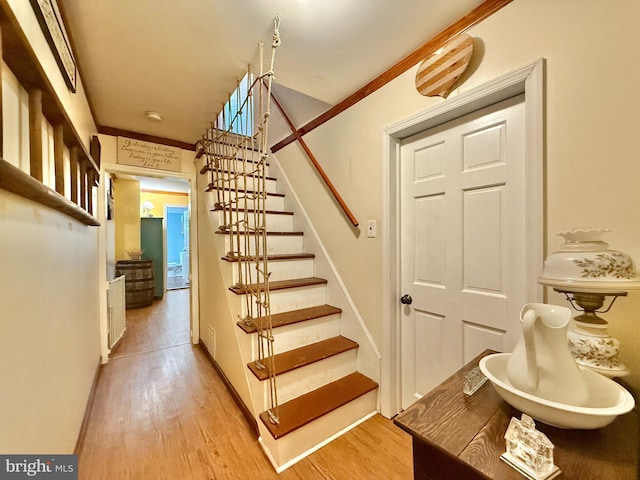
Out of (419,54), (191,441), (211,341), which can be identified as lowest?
(191,441)

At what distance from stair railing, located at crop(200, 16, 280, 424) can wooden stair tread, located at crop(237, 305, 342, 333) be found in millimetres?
31

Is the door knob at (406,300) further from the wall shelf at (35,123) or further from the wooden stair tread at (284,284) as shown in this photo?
the wall shelf at (35,123)

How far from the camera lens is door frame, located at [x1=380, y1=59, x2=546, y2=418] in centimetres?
106

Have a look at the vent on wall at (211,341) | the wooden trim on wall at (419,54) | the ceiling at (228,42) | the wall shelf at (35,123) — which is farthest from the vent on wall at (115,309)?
the wooden trim on wall at (419,54)

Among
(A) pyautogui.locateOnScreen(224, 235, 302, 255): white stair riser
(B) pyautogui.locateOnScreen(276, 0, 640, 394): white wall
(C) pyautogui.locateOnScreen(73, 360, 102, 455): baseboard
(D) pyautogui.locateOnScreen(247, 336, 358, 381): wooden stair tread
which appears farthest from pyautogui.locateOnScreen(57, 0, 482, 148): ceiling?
(C) pyautogui.locateOnScreen(73, 360, 102, 455): baseboard

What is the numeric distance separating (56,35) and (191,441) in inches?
85.5

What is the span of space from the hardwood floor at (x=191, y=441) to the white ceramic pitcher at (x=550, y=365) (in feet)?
3.37

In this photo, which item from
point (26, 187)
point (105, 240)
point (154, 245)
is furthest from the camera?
point (154, 245)

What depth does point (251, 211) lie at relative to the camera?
7.50ft

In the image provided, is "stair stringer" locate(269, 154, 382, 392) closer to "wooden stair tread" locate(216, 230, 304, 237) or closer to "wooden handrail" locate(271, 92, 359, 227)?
"wooden stair tread" locate(216, 230, 304, 237)

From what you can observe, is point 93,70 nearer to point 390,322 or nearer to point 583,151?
point 390,322

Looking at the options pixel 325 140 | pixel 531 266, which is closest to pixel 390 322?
pixel 531 266

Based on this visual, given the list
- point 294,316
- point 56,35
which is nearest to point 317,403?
point 294,316

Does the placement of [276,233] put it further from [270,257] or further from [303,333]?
[303,333]
